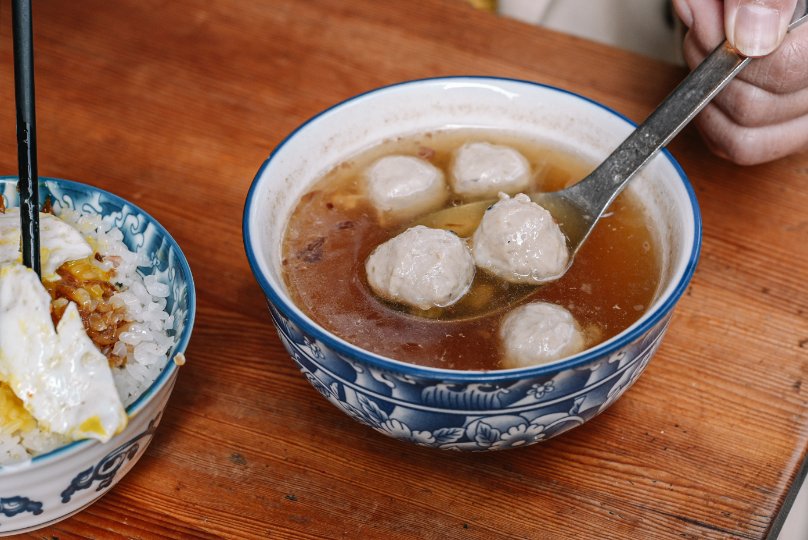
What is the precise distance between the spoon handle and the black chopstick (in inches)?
34.8

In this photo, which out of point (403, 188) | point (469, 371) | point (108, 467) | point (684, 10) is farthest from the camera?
point (684, 10)

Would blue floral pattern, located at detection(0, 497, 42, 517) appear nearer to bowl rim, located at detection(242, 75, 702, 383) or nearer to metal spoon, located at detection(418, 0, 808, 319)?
bowl rim, located at detection(242, 75, 702, 383)

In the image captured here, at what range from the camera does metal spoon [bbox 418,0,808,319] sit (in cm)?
129

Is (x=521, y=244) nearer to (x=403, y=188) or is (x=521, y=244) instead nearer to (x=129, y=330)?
(x=403, y=188)

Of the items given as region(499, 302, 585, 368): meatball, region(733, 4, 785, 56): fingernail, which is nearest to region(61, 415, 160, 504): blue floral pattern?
region(499, 302, 585, 368): meatball

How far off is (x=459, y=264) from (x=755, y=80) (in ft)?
2.46

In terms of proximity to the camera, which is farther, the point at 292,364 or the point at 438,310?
the point at 292,364

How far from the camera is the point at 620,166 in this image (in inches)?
52.5

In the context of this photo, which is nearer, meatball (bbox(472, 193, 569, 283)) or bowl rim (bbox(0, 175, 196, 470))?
bowl rim (bbox(0, 175, 196, 470))

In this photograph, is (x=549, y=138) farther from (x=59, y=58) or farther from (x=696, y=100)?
(x=59, y=58)

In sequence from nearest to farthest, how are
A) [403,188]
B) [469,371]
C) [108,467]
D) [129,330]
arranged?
[469,371] < [108,467] < [129,330] < [403,188]

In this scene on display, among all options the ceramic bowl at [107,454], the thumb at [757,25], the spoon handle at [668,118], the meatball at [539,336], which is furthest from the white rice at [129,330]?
the thumb at [757,25]

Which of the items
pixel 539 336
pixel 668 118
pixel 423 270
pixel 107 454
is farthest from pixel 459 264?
pixel 107 454

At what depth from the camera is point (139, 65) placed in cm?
204
